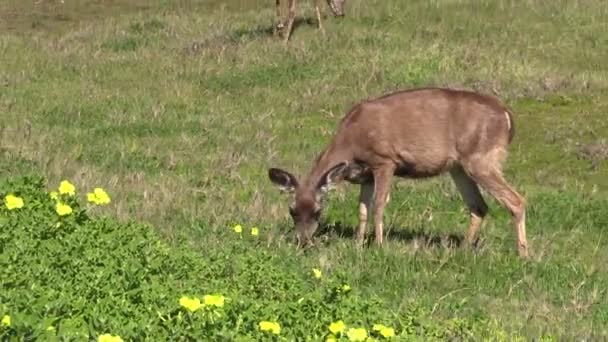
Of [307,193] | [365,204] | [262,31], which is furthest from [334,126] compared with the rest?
[262,31]

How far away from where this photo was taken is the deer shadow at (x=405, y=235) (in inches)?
434

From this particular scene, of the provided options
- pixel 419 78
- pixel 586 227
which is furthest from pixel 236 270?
pixel 419 78

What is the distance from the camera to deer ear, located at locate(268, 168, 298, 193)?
36.7ft

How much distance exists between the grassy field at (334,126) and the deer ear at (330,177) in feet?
1.54

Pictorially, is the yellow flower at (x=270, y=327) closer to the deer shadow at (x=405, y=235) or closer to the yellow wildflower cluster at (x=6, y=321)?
the yellow wildflower cluster at (x=6, y=321)

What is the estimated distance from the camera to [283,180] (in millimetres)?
11281

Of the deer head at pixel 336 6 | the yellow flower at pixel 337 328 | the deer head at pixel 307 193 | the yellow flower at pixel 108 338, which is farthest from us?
the deer head at pixel 336 6

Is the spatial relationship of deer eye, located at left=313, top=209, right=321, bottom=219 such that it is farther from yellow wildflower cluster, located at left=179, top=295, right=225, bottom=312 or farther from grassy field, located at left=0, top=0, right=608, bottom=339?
yellow wildflower cluster, located at left=179, top=295, right=225, bottom=312

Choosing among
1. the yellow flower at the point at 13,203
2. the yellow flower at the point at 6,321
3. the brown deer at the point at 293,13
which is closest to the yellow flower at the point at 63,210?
the yellow flower at the point at 13,203

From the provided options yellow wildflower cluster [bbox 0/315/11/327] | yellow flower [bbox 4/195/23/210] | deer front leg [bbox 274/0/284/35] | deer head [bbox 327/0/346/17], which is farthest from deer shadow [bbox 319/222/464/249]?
deer head [bbox 327/0/346/17]

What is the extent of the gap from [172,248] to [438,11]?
18031mm

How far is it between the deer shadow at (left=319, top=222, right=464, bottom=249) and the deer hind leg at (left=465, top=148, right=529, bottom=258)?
21.5 inches

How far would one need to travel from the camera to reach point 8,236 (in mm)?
7895

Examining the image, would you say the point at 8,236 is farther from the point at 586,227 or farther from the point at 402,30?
the point at 402,30
